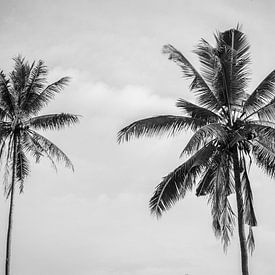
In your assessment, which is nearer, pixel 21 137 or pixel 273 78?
pixel 273 78

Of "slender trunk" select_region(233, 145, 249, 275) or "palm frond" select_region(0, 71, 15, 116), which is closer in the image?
"slender trunk" select_region(233, 145, 249, 275)

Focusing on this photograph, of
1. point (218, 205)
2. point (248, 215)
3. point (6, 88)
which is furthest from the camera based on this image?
point (6, 88)

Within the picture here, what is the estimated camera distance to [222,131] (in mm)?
20375

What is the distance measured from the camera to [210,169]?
21609 millimetres

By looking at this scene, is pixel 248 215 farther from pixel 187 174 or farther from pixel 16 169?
pixel 16 169

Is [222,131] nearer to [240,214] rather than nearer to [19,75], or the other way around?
[240,214]

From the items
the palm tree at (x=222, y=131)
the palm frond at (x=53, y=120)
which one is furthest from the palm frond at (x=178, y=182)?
the palm frond at (x=53, y=120)

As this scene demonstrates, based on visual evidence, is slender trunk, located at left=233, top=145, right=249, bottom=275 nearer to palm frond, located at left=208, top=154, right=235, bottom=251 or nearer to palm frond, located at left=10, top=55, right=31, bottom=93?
palm frond, located at left=208, top=154, right=235, bottom=251

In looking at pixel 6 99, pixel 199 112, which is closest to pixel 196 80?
pixel 199 112

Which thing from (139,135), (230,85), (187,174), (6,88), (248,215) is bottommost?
(248,215)

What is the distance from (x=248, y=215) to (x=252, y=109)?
12.9 feet

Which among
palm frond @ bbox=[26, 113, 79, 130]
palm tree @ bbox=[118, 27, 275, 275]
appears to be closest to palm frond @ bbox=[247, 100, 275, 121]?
palm tree @ bbox=[118, 27, 275, 275]

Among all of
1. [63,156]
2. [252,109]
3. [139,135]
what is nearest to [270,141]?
[252,109]

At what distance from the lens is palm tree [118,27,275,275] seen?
20.6 metres
